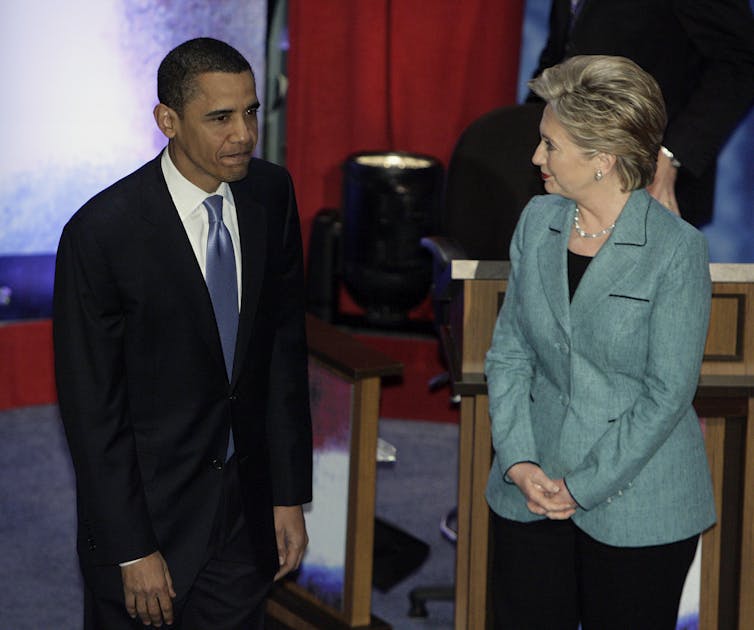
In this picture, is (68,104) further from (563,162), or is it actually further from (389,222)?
(563,162)

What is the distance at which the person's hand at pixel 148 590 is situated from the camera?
2.38 metres

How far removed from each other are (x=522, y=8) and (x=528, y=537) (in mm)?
3466

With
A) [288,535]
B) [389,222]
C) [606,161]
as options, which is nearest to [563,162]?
[606,161]

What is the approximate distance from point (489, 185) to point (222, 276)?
6.30 feet

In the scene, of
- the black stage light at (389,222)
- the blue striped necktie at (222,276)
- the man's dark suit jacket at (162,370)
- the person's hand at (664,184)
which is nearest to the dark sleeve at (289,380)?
the man's dark suit jacket at (162,370)

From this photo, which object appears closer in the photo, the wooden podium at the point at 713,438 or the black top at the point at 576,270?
the black top at the point at 576,270

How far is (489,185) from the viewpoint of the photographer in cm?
418

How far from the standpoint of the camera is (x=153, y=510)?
8.03 ft

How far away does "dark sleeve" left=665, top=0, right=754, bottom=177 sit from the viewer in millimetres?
3703

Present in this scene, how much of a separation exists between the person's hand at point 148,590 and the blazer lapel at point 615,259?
908 mm

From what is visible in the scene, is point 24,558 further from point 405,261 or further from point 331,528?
point 405,261

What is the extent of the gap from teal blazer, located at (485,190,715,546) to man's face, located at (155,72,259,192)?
0.63 meters

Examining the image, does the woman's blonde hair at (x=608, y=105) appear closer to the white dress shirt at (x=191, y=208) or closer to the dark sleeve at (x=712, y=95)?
the white dress shirt at (x=191, y=208)

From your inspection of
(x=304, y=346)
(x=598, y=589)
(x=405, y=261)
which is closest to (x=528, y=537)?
(x=598, y=589)
